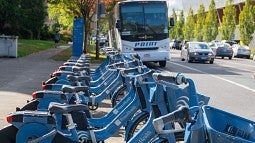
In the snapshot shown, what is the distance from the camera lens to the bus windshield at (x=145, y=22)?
24125 mm

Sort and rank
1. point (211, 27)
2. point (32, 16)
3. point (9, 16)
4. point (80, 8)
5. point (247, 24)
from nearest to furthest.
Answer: point (80, 8), point (9, 16), point (247, 24), point (32, 16), point (211, 27)

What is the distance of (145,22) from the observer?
24094mm

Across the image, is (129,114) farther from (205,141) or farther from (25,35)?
(25,35)

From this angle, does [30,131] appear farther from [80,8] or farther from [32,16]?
[32,16]

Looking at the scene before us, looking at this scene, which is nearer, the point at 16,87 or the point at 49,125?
the point at 49,125

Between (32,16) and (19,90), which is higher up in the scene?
(32,16)

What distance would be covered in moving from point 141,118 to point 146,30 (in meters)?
18.1

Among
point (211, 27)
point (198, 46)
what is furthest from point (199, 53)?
point (211, 27)

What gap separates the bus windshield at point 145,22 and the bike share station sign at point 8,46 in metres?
6.16

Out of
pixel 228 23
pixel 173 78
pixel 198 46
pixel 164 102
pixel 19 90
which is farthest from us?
pixel 228 23

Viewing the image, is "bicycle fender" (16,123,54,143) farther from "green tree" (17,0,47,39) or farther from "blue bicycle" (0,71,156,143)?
"green tree" (17,0,47,39)

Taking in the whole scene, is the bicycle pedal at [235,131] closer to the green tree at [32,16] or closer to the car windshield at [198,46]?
A: the car windshield at [198,46]

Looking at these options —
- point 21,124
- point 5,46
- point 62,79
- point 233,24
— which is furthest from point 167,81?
point 233,24

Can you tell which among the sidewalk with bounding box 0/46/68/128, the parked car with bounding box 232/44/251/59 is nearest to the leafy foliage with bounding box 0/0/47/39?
the parked car with bounding box 232/44/251/59
